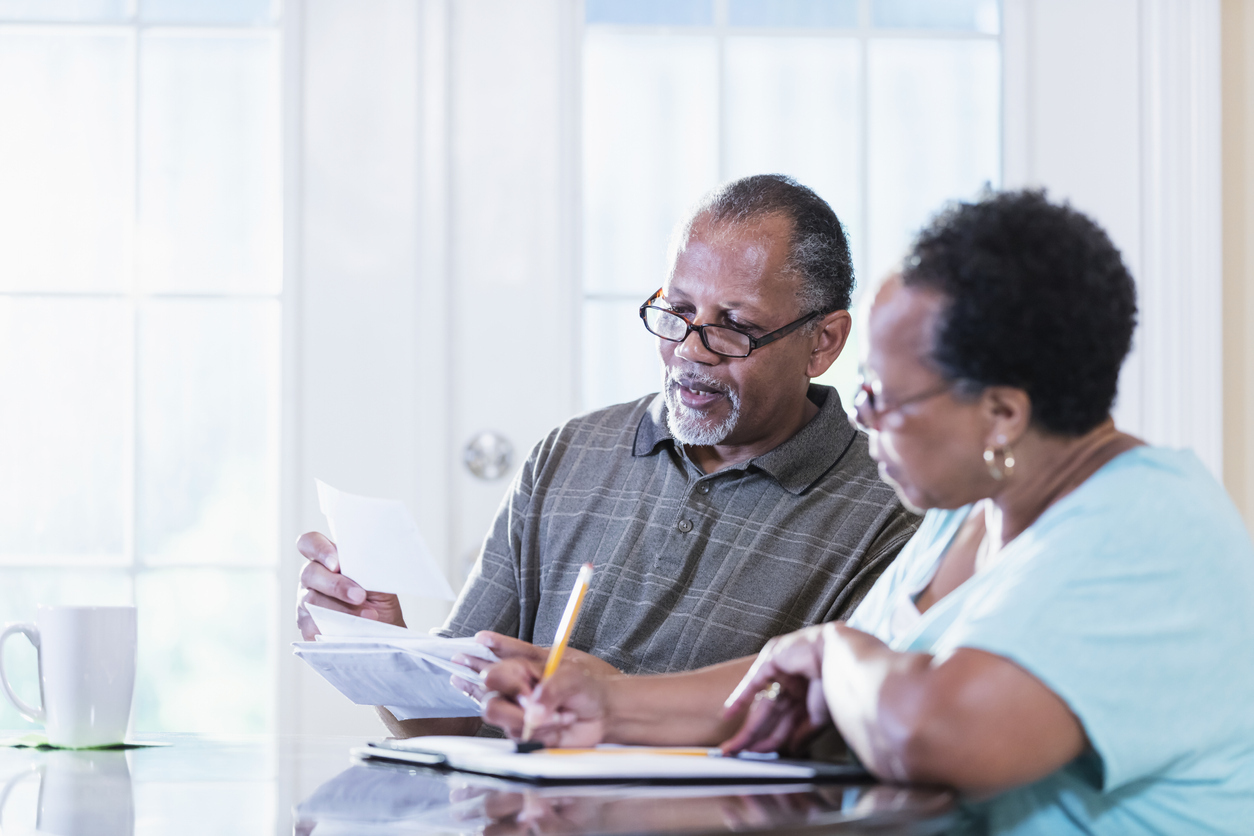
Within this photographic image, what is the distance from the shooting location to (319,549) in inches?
52.9

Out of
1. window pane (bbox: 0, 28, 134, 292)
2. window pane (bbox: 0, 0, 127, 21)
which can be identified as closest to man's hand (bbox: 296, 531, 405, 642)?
window pane (bbox: 0, 28, 134, 292)

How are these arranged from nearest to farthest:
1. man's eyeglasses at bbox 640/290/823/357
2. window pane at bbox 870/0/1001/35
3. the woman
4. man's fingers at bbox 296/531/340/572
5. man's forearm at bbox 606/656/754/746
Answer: the woman, man's forearm at bbox 606/656/754/746, man's fingers at bbox 296/531/340/572, man's eyeglasses at bbox 640/290/823/357, window pane at bbox 870/0/1001/35

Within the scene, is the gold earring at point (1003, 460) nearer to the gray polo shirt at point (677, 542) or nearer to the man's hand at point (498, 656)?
the man's hand at point (498, 656)

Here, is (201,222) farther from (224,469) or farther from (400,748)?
(400,748)

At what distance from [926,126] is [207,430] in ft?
4.11

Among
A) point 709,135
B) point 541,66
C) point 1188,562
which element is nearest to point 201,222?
point 541,66

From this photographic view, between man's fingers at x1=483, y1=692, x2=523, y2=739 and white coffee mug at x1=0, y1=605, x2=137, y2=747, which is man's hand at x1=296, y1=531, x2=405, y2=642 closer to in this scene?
white coffee mug at x1=0, y1=605, x2=137, y2=747

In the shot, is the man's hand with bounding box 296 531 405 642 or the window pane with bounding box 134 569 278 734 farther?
the window pane with bounding box 134 569 278 734

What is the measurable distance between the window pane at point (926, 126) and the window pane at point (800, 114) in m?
0.04

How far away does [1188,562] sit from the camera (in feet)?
2.72

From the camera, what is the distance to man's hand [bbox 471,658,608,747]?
0.97 meters

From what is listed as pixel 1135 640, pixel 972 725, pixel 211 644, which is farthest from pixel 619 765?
pixel 211 644

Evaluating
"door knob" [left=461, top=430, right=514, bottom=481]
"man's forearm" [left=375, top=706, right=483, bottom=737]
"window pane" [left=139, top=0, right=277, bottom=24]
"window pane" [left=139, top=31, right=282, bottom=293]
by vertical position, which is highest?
"window pane" [left=139, top=0, right=277, bottom=24]

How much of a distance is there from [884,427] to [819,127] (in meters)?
1.24
